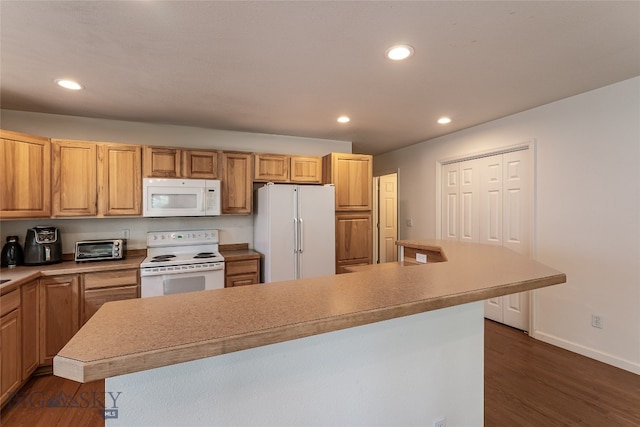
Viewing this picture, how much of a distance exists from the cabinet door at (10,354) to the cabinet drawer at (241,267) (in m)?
1.61

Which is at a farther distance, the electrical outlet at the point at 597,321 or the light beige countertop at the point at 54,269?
the electrical outlet at the point at 597,321

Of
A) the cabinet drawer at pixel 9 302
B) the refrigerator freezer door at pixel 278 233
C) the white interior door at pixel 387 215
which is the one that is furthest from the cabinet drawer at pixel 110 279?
the white interior door at pixel 387 215

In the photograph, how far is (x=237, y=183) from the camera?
345 centimetres

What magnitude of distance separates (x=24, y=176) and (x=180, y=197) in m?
1.24

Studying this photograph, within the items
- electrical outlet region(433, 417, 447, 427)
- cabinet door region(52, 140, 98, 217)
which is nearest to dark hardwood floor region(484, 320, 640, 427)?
electrical outlet region(433, 417, 447, 427)

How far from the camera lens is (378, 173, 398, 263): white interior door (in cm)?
612

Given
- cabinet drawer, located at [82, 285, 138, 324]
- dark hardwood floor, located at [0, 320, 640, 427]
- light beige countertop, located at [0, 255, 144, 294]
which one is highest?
light beige countertop, located at [0, 255, 144, 294]

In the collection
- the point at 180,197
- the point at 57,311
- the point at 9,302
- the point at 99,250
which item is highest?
the point at 180,197

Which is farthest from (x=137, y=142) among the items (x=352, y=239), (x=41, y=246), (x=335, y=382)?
(x=335, y=382)

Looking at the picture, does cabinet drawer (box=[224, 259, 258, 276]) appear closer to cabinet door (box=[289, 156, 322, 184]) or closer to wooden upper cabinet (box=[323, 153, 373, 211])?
cabinet door (box=[289, 156, 322, 184])

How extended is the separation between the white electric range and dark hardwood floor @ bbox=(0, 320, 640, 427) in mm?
923

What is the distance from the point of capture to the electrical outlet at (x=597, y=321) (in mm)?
2562

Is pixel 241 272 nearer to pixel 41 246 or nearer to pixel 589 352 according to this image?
pixel 41 246

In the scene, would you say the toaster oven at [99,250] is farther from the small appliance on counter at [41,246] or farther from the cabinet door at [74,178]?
the cabinet door at [74,178]
